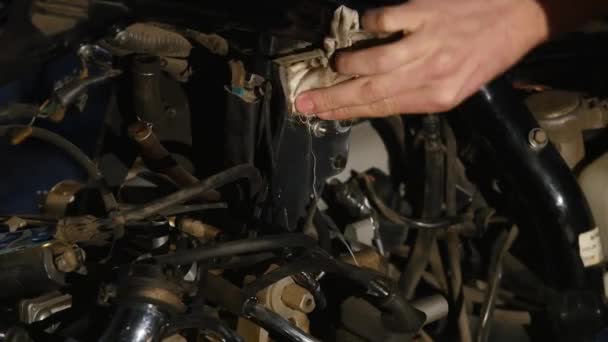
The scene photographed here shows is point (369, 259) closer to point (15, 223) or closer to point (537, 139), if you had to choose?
point (537, 139)

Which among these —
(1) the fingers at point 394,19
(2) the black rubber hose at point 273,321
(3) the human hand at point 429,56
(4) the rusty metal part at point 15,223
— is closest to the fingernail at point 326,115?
(3) the human hand at point 429,56

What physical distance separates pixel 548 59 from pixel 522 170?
251 millimetres

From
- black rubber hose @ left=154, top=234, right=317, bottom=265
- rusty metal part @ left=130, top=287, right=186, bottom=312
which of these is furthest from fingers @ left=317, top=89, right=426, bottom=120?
rusty metal part @ left=130, top=287, right=186, bottom=312

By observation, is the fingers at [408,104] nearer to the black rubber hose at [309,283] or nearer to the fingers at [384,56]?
the fingers at [384,56]

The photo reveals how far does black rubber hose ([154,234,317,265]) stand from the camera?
69 centimetres

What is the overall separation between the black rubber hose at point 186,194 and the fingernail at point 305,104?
80 mm

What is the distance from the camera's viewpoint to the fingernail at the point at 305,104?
0.78 metres

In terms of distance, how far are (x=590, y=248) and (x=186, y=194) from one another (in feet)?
1.65

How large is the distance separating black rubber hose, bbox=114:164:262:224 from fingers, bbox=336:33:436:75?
148mm

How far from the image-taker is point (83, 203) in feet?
2.78

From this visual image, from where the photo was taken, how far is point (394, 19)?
71 cm

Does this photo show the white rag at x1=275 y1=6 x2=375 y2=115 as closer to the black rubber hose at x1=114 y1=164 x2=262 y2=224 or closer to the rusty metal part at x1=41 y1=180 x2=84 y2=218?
the black rubber hose at x1=114 y1=164 x2=262 y2=224

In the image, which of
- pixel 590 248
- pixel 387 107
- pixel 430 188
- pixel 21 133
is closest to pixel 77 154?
pixel 21 133

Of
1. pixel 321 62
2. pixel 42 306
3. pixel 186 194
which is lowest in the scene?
pixel 42 306
